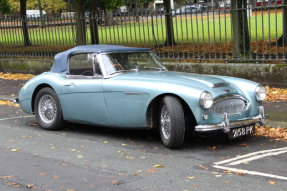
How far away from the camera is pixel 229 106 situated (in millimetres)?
5188

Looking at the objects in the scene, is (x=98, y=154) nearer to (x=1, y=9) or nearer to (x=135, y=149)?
(x=135, y=149)

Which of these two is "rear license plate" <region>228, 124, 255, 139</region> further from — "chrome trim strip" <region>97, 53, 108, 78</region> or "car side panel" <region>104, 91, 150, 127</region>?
"chrome trim strip" <region>97, 53, 108, 78</region>

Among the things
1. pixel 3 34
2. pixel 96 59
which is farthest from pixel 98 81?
pixel 3 34

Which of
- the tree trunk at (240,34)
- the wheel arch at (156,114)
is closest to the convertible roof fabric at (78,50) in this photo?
the wheel arch at (156,114)

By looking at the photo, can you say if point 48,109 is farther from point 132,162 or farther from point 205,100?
point 205,100

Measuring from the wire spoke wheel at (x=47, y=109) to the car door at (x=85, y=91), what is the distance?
18.6 inches

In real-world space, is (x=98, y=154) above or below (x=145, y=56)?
below

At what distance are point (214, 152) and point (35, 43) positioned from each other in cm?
1193

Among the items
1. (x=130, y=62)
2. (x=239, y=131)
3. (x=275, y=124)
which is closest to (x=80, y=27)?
(x=130, y=62)

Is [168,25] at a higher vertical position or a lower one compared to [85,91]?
higher

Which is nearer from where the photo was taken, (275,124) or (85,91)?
(85,91)

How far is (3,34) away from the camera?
1623 centimetres

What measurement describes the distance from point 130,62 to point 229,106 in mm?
1957

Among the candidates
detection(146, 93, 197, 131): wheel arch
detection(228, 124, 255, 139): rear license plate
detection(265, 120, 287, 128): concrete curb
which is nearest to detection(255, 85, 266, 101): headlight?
detection(228, 124, 255, 139): rear license plate
